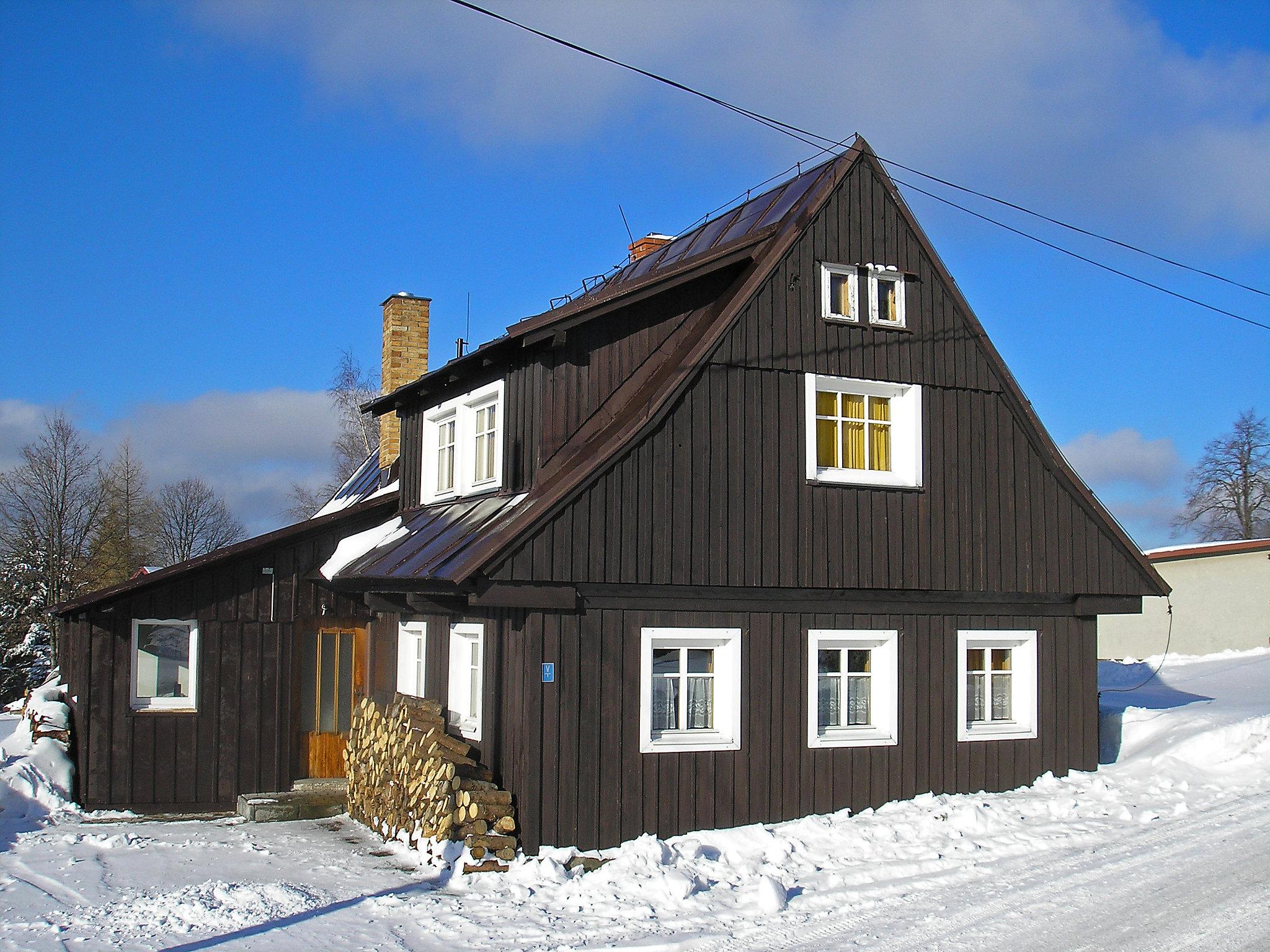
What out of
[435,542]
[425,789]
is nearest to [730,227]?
[435,542]

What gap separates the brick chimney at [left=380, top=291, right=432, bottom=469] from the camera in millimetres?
19938

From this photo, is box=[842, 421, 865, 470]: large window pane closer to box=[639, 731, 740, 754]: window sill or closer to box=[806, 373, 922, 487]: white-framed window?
box=[806, 373, 922, 487]: white-framed window

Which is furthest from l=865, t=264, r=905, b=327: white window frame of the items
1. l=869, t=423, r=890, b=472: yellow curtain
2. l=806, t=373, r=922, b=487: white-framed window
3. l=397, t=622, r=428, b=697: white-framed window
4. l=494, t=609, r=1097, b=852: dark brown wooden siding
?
l=397, t=622, r=428, b=697: white-framed window

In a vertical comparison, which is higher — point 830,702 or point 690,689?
point 690,689

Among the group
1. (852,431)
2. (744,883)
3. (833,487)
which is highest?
(852,431)

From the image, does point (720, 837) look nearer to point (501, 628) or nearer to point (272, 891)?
point (501, 628)

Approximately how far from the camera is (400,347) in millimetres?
20141

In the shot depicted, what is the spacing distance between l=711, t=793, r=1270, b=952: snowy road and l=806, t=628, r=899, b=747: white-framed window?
8.05 ft

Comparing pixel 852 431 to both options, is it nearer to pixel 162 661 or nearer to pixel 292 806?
pixel 292 806

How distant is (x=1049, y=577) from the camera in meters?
14.2

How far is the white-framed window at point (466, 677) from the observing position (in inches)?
485

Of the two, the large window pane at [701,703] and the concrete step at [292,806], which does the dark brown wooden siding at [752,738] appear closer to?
the large window pane at [701,703]

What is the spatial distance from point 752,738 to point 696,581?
181 centimetres

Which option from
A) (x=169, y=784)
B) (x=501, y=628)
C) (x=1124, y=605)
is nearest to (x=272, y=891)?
(x=501, y=628)
